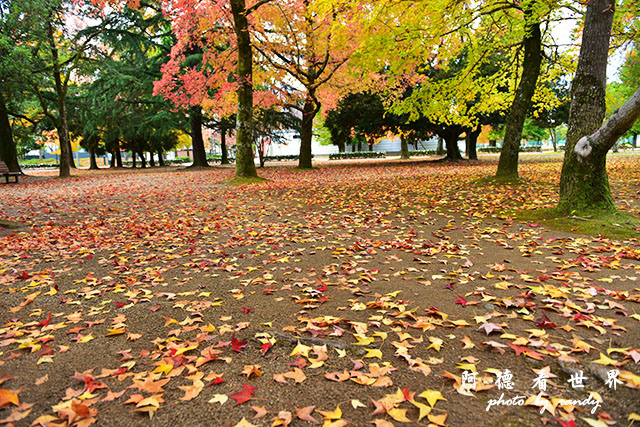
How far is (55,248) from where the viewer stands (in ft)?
19.5

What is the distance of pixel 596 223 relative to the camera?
5777 millimetres

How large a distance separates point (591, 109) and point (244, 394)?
675cm

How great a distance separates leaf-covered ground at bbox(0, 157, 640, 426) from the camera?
2186mm

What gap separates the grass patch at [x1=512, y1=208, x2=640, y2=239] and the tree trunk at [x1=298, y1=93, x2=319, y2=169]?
15.3m

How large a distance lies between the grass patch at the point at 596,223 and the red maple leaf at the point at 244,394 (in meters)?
5.57

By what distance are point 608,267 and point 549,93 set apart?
12.1 meters

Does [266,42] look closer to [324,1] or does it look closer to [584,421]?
[324,1]

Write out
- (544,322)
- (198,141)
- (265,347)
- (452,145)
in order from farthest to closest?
(198,141), (452,145), (544,322), (265,347)

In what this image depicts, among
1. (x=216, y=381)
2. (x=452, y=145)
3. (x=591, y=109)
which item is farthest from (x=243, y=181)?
(x=452, y=145)

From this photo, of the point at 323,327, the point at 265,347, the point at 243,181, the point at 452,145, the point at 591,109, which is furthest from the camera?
the point at 452,145

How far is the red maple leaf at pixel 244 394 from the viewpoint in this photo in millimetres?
2252

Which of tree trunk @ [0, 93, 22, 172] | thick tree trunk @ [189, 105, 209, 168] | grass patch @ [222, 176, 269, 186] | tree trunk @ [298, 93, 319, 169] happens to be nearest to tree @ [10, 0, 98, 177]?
tree trunk @ [0, 93, 22, 172]

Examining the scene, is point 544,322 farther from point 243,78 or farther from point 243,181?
point 243,78

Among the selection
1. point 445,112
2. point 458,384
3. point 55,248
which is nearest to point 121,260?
point 55,248
